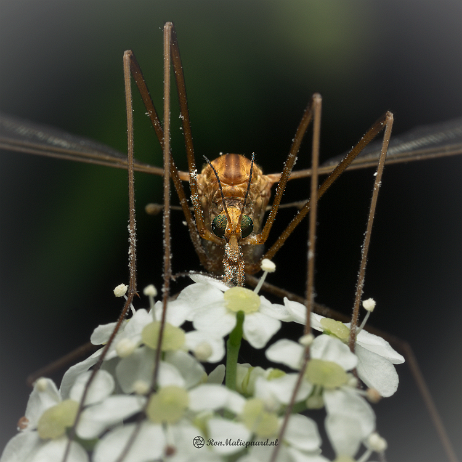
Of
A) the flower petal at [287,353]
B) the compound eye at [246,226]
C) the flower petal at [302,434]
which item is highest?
the compound eye at [246,226]

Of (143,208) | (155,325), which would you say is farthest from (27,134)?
(155,325)

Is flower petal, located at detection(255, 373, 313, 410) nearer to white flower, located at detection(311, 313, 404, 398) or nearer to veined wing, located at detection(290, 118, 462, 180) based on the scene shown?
white flower, located at detection(311, 313, 404, 398)

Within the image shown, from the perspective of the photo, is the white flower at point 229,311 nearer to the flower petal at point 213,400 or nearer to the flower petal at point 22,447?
the flower petal at point 213,400

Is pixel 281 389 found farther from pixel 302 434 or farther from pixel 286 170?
pixel 286 170

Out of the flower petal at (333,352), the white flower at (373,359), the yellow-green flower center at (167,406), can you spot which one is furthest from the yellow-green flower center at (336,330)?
the yellow-green flower center at (167,406)

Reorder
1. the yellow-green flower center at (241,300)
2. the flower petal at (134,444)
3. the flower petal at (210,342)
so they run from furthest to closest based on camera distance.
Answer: the yellow-green flower center at (241,300) < the flower petal at (210,342) < the flower petal at (134,444)

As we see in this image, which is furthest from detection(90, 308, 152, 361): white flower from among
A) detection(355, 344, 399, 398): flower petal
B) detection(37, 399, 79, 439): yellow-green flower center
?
detection(355, 344, 399, 398): flower petal
